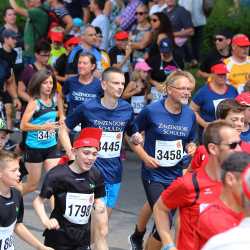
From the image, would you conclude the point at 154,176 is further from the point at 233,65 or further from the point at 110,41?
the point at 110,41

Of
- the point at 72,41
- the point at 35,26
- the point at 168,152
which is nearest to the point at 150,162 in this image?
the point at 168,152

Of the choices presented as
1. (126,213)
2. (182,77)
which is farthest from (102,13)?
(182,77)

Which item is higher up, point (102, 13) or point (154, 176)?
point (154, 176)

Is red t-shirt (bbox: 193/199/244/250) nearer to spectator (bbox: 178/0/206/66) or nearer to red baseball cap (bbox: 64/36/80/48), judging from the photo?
red baseball cap (bbox: 64/36/80/48)

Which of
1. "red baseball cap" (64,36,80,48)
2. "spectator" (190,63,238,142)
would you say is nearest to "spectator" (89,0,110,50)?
"red baseball cap" (64,36,80,48)

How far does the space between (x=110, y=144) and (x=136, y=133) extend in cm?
26

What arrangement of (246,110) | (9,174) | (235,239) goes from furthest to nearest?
(246,110), (9,174), (235,239)

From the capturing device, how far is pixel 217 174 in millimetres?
6180

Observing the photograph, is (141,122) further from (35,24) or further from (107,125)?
(35,24)

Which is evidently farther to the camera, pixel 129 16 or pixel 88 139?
pixel 129 16

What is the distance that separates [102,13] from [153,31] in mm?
2277

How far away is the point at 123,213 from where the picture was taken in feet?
35.9

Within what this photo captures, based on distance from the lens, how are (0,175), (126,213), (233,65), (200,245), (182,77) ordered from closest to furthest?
1. (200,245)
2. (0,175)
3. (182,77)
4. (126,213)
5. (233,65)

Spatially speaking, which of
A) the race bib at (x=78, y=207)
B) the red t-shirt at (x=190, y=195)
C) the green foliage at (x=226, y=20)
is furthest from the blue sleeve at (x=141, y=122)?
the green foliage at (x=226, y=20)
